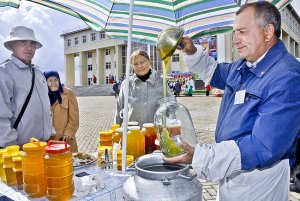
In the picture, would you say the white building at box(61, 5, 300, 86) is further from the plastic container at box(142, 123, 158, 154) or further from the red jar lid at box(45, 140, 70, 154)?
the red jar lid at box(45, 140, 70, 154)

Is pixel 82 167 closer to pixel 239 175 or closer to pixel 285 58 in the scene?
pixel 239 175

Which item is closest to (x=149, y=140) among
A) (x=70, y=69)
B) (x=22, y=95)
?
(x=22, y=95)

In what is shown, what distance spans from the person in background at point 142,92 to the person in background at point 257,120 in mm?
1492

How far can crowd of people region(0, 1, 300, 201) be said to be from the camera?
1278 millimetres

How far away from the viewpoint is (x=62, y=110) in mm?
3787

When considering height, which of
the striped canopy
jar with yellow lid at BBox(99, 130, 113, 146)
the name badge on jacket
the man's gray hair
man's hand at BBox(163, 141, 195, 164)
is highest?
the striped canopy

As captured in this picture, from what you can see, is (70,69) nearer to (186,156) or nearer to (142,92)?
(142,92)

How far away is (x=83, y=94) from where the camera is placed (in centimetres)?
3756

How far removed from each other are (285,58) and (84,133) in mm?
7651

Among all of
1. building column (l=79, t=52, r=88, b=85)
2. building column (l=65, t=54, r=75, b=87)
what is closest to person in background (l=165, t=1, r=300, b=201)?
building column (l=79, t=52, r=88, b=85)

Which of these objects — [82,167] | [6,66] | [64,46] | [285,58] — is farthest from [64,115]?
[64,46]

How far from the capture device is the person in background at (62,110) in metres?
3.72

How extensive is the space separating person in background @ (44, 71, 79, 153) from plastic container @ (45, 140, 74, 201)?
6.95 ft

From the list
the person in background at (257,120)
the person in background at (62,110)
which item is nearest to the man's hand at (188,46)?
the person in background at (257,120)
